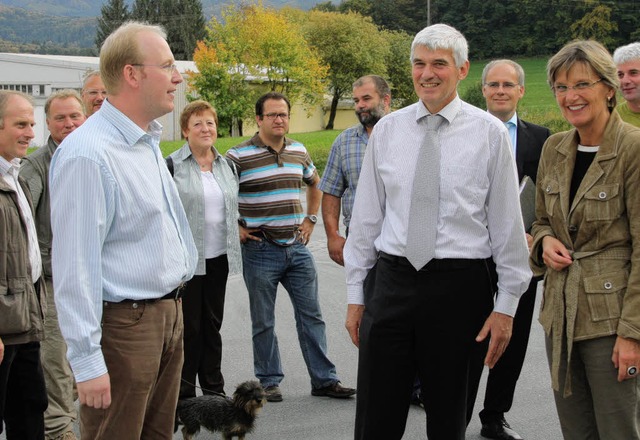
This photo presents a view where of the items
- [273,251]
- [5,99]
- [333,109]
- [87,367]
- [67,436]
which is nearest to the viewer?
[87,367]

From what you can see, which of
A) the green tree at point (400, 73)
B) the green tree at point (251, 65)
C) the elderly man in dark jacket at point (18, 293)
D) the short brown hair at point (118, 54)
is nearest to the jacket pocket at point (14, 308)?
the elderly man in dark jacket at point (18, 293)

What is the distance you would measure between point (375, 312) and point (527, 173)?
2.26m

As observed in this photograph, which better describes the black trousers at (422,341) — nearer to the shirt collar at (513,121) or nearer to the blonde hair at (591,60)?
the blonde hair at (591,60)

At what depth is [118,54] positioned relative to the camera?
3.35 metres

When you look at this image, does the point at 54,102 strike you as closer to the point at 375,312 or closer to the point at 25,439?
the point at 25,439

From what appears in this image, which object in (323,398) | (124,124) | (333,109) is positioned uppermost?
(333,109)

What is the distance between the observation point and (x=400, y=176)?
3.92 m

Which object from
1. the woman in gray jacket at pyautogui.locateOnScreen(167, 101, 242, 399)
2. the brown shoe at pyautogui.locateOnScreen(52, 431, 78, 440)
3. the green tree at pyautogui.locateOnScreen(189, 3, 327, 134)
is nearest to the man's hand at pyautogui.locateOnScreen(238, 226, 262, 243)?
the woman in gray jacket at pyautogui.locateOnScreen(167, 101, 242, 399)

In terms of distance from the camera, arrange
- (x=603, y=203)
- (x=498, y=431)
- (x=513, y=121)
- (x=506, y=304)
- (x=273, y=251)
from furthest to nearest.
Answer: (x=273, y=251) < (x=513, y=121) < (x=498, y=431) < (x=506, y=304) < (x=603, y=203)

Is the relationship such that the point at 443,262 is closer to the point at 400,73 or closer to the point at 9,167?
the point at 9,167

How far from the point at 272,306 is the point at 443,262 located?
10.5 ft

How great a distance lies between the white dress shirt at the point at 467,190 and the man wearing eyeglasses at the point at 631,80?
7.36 ft

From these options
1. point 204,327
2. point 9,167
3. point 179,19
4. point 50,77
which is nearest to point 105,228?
point 9,167

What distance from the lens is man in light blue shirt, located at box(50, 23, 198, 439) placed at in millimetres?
3111
